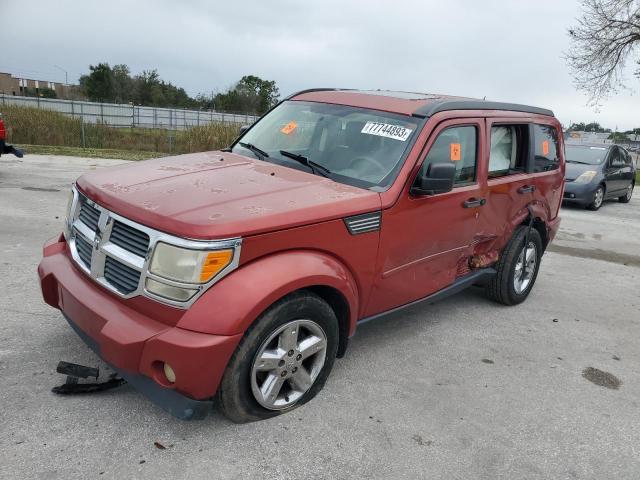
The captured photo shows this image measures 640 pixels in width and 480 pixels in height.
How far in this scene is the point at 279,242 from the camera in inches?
109

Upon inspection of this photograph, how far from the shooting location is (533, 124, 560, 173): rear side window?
201 inches

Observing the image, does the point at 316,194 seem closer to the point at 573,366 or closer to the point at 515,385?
the point at 515,385

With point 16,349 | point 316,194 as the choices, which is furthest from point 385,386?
point 16,349

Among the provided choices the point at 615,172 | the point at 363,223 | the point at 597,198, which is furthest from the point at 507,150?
the point at 615,172

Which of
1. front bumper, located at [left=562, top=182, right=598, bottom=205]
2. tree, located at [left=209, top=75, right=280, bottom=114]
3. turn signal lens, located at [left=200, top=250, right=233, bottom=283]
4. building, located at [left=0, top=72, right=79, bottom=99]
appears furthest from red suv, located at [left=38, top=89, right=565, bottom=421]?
building, located at [left=0, top=72, right=79, bottom=99]

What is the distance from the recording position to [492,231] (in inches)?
180

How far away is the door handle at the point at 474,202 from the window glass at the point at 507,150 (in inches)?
11.5

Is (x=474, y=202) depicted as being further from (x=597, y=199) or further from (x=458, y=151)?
(x=597, y=199)

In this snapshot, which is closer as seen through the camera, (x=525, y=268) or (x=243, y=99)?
(x=525, y=268)

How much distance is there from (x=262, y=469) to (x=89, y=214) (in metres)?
1.77

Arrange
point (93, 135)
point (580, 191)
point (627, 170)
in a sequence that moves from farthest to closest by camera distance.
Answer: point (93, 135) < point (627, 170) < point (580, 191)

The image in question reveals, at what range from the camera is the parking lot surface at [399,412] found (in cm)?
266

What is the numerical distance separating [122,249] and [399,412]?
6.15ft

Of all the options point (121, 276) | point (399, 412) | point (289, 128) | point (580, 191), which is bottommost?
point (399, 412)
